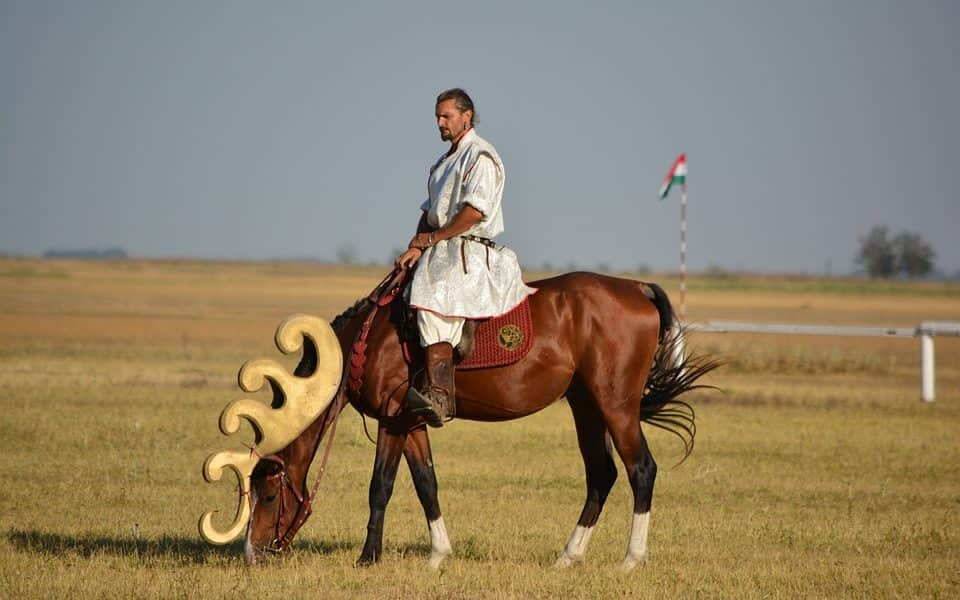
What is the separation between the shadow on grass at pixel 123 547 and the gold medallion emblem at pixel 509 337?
233cm

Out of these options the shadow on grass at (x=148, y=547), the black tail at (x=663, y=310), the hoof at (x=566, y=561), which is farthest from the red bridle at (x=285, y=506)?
the black tail at (x=663, y=310)

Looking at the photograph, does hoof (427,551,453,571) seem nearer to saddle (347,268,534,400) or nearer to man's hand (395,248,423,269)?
saddle (347,268,534,400)

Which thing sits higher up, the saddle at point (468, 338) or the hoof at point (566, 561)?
the saddle at point (468, 338)

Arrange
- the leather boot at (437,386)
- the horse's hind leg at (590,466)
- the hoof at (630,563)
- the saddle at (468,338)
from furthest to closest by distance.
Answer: the horse's hind leg at (590,466)
the hoof at (630,563)
the saddle at (468,338)
the leather boot at (437,386)

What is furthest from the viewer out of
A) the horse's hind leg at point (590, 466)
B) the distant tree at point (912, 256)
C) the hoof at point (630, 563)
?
the distant tree at point (912, 256)

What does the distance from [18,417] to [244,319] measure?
26384 millimetres

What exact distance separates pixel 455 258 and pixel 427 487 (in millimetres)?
1554

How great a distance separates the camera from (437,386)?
883 cm

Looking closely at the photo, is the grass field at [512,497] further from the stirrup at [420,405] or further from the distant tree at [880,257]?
the distant tree at [880,257]

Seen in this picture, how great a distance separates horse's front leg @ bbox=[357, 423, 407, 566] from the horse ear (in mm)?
490

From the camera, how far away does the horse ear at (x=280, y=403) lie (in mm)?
8633

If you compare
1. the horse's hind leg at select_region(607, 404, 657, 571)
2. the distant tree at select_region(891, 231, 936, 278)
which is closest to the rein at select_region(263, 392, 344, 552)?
the horse's hind leg at select_region(607, 404, 657, 571)

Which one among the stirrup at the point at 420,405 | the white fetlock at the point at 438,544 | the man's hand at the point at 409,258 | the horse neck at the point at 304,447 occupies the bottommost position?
the white fetlock at the point at 438,544

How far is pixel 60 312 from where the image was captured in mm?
41719
